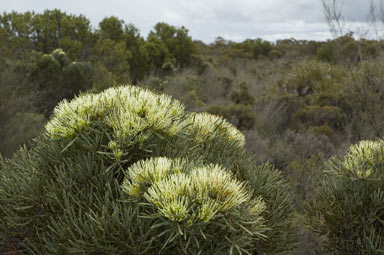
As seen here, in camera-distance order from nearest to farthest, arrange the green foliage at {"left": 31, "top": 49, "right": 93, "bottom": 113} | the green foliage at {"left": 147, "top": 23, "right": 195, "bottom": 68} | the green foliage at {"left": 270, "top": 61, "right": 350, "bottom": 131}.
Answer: the green foliage at {"left": 31, "top": 49, "right": 93, "bottom": 113}, the green foliage at {"left": 270, "top": 61, "right": 350, "bottom": 131}, the green foliage at {"left": 147, "top": 23, "right": 195, "bottom": 68}

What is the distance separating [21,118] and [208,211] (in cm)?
712

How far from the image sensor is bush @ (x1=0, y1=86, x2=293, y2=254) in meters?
1.58

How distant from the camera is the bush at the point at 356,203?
8.25ft

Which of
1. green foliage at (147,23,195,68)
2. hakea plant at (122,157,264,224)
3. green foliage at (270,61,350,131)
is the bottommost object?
green foliage at (270,61,350,131)

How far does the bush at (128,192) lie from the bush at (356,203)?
1.55ft

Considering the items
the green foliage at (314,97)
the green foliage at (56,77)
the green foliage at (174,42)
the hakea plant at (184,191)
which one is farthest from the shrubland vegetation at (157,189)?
the green foliage at (174,42)

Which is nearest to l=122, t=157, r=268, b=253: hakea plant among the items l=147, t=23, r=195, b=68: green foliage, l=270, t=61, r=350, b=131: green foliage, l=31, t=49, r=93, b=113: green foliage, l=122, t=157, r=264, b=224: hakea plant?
l=122, t=157, r=264, b=224: hakea plant

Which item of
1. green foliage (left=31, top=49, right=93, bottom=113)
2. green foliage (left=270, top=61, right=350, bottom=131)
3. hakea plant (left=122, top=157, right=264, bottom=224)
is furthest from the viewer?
green foliage (left=270, top=61, right=350, bottom=131)

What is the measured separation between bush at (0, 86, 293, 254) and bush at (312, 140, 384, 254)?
1.55 feet

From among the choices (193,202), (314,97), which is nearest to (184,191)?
(193,202)

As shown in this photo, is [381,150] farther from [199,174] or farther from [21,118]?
[21,118]

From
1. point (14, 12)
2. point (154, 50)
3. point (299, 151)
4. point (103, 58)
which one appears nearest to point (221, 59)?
point (154, 50)

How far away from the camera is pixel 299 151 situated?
7.90 m

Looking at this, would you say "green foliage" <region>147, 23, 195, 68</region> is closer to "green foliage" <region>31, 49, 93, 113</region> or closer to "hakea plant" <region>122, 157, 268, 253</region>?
"green foliage" <region>31, 49, 93, 113</region>
